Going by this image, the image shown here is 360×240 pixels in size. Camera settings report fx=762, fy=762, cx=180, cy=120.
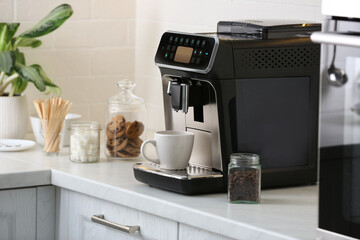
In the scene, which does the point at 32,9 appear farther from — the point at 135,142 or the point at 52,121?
the point at 135,142

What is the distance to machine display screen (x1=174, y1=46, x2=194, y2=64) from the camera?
1755mm

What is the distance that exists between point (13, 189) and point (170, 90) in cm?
50

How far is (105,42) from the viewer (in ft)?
8.87

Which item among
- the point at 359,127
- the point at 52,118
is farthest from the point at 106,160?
the point at 359,127

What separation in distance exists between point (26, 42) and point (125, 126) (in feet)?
1.79

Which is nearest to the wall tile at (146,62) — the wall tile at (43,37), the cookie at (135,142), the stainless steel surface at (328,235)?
the wall tile at (43,37)

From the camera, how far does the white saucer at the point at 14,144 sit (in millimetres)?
2215

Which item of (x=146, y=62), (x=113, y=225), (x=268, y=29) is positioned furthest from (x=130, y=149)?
(x=146, y=62)

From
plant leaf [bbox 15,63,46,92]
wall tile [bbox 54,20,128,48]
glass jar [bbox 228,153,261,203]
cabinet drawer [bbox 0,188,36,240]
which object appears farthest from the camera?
wall tile [bbox 54,20,128,48]

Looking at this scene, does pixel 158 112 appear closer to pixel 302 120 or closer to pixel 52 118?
pixel 52 118

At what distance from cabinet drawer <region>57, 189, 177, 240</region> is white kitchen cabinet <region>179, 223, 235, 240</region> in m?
0.02

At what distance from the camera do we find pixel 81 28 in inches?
104

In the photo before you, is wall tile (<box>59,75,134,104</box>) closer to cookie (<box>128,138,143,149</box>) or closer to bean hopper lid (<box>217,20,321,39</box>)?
cookie (<box>128,138,143,149</box>)

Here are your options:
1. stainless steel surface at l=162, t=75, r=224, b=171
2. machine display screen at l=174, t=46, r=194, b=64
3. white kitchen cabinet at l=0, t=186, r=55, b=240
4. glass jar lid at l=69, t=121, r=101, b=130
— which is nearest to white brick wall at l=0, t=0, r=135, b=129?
glass jar lid at l=69, t=121, r=101, b=130
